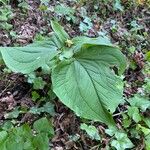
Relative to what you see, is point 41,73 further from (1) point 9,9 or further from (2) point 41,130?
(1) point 9,9

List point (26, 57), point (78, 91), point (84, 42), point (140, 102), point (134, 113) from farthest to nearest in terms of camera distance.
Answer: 1. point (140, 102)
2. point (134, 113)
3. point (84, 42)
4. point (26, 57)
5. point (78, 91)

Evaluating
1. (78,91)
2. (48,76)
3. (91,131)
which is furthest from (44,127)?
(48,76)

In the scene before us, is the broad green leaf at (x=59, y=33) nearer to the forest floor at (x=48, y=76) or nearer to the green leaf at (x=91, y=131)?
the forest floor at (x=48, y=76)

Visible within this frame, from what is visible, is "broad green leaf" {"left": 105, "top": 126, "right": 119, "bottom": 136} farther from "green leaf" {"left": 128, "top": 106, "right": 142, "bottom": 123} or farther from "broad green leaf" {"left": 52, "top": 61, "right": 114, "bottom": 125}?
"broad green leaf" {"left": 52, "top": 61, "right": 114, "bottom": 125}

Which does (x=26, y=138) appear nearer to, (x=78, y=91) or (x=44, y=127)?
(x=44, y=127)

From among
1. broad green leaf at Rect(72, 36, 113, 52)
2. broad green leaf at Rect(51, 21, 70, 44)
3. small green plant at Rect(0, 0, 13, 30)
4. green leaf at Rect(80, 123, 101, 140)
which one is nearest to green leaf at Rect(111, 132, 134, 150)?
green leaf at Rect(80, 123, 101, 140)

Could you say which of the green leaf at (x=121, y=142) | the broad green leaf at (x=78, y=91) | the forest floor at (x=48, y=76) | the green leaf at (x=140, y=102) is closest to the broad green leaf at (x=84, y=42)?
the broad green leaf at (x=78, y=91)
